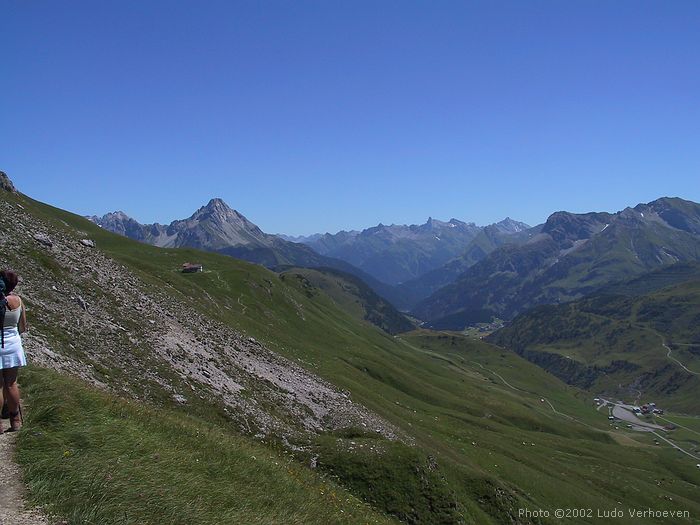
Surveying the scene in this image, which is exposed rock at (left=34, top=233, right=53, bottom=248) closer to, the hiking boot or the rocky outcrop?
the rocky outcrop

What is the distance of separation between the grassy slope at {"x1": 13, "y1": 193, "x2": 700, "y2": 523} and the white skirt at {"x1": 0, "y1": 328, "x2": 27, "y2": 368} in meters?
25.1

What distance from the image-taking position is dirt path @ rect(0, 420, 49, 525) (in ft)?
38.0

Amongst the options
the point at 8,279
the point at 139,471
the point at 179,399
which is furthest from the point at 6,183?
the point at 139,471

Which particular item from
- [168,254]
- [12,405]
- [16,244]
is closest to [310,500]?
[12,405]

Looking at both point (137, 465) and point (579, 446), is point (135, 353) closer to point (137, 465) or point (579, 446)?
point (137, 465)

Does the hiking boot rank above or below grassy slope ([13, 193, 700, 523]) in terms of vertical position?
above

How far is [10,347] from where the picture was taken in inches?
642

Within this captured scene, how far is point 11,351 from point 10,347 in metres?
0.14

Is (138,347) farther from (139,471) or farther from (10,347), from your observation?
(139,471)

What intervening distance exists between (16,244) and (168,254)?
111 meters

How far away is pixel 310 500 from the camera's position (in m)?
21.4

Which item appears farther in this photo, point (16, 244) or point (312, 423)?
point (312, 423)

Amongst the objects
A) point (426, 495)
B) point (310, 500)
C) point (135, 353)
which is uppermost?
point (135, 353)

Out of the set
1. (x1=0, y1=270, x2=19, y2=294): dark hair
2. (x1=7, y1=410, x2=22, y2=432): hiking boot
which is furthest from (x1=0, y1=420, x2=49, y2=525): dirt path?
(x1=0, y1=270, x2=19, y2=294): dark hair
